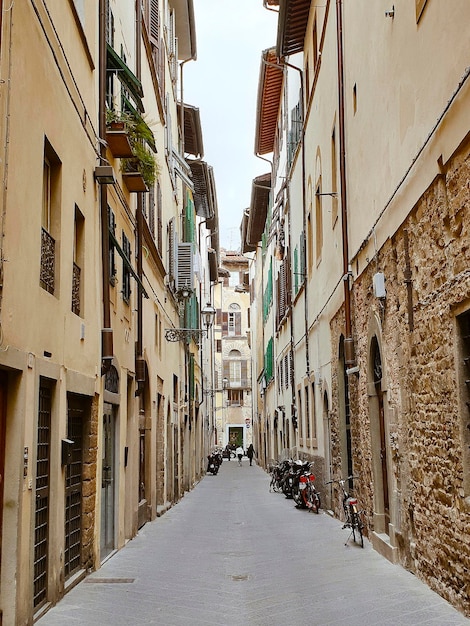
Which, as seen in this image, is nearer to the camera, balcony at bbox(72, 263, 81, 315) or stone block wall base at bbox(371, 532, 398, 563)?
balcony at bbox(72, 263, 81, 315)

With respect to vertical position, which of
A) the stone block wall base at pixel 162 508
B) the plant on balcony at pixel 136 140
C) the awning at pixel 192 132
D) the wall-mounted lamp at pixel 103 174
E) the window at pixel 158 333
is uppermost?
the awning at pixel 192 132

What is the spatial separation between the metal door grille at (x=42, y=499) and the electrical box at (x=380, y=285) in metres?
4.04

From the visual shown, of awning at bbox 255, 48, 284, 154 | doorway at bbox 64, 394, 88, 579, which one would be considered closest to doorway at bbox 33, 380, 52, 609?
doorway at bbox 64, 394, 88, 579

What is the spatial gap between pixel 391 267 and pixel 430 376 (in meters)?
1.98

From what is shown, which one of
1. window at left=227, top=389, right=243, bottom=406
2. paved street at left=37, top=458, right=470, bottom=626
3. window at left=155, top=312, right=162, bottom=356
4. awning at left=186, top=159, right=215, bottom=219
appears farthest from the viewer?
window at left=227, top=389, right=243, bottom=406

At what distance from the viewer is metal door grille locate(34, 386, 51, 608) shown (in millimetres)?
7012

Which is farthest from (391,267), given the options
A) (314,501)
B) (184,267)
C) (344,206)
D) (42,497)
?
(184,267)

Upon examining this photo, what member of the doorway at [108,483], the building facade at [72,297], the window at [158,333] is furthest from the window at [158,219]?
the doorway at [108,483]

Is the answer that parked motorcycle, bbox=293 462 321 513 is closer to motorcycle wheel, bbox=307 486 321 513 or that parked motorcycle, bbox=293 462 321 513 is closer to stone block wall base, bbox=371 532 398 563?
motorcycle wheel, bbox=307 486 321 513

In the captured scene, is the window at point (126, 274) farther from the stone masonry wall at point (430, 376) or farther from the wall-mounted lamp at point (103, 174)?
the stone masonry wall at point (430, 376)

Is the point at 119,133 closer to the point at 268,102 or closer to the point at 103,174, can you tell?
the point at 103,174

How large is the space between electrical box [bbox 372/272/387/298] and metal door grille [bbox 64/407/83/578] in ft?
12.1

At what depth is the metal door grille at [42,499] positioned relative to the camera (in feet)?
23.0

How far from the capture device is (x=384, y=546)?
980 centimetres
